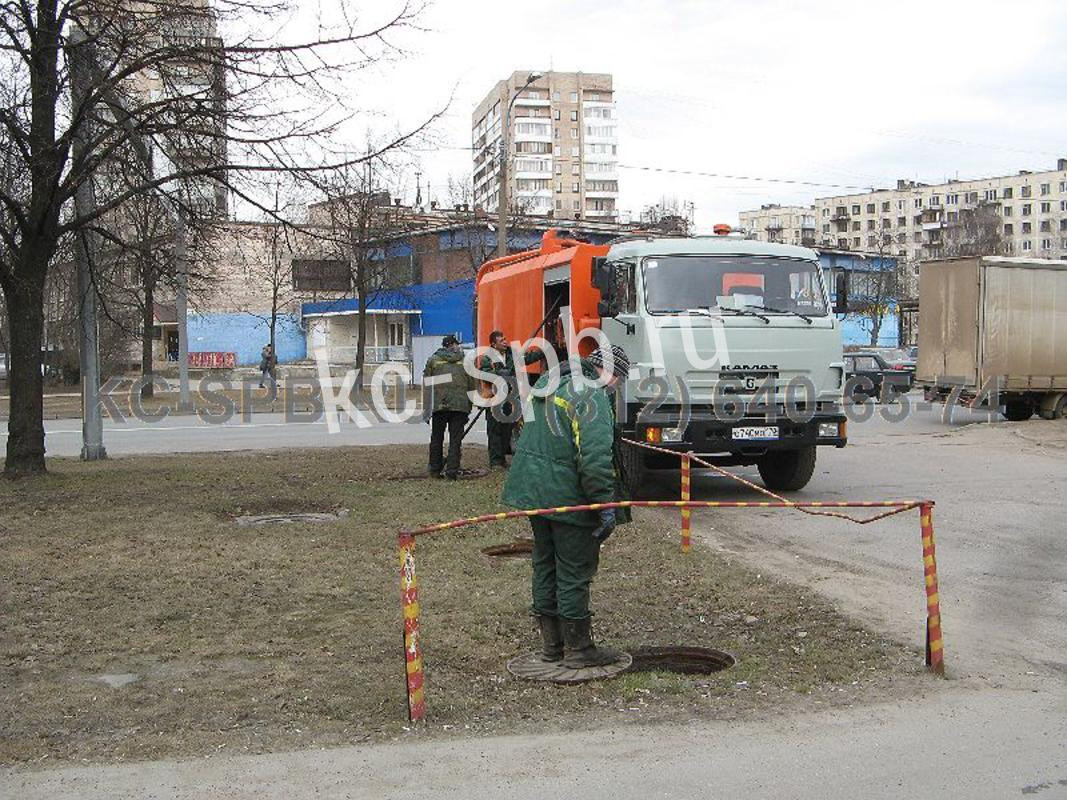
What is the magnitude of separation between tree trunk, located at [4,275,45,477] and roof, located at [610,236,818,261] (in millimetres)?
7296

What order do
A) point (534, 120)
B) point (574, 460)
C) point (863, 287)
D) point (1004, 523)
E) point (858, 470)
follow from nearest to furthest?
point (574, 460), point (1004, 523), point (858, 470), point (863, 287), point (534, 120)

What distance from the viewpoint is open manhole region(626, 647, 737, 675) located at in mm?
6191

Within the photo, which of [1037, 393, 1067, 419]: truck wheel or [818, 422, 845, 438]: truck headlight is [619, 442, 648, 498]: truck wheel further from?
[1037, 393, 1067, 419]: truck wheel

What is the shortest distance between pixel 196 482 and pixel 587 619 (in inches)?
355

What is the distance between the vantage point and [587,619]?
6.05 metres

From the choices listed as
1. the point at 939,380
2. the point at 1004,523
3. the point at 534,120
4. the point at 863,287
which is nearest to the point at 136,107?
the point at 1004,523

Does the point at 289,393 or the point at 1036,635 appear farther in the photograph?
the point at 289,393

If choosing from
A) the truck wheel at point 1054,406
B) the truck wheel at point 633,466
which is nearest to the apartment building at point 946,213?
the truck wheel at point 1054,406

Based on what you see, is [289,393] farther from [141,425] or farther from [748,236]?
[748,236]

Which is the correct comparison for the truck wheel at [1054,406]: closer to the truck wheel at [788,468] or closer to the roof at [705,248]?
the truck wheel at [788,468]

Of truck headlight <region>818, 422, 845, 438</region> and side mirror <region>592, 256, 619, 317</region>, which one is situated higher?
side mirror <region>592, 256, 619, 317</region>

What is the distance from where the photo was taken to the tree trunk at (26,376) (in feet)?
44.0

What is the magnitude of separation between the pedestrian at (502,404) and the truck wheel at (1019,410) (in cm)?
1470

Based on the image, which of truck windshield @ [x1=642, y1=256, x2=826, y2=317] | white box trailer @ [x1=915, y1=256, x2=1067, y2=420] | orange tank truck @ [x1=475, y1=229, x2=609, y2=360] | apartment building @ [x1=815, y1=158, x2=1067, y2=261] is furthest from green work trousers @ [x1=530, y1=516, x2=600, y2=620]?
apartment building @ [x1=815, y1=158, x2=1067, y2=261]
